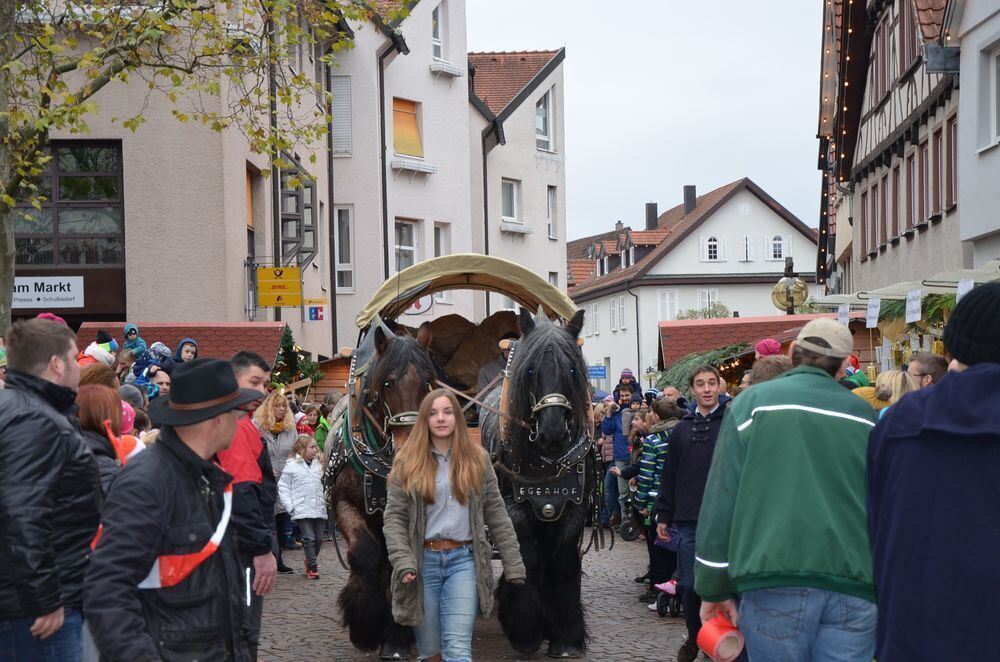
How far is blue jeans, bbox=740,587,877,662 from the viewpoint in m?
4.96

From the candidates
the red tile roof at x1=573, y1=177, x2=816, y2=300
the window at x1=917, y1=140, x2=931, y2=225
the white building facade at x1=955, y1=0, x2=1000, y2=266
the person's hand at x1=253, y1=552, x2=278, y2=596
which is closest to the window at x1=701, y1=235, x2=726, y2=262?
the red tile roof at x1=573, y1=177, x2=816, y2=300

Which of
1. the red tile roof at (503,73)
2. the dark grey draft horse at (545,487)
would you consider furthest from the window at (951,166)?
the red tile roof at (503,73)

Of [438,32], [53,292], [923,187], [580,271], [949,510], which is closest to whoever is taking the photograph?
[949,510]

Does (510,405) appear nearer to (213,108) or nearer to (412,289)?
(412,289)

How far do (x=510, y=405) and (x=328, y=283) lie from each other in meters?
Answer: 24.5

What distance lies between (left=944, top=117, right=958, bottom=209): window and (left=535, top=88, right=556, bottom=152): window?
889 inches

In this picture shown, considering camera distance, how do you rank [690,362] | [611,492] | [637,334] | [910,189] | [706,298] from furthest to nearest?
[706,298]
[637,334]
[910,189]
[690,362]
[611,492]


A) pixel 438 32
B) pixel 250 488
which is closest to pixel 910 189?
pixel 438 32

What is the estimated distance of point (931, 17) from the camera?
75.4 ft

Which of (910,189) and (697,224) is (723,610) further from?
(697,224)

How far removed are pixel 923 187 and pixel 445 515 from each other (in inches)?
842

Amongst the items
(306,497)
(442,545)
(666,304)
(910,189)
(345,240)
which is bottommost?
(306,497)

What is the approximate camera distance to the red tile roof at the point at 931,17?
22.5 meters

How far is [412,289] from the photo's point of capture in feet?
38.7
